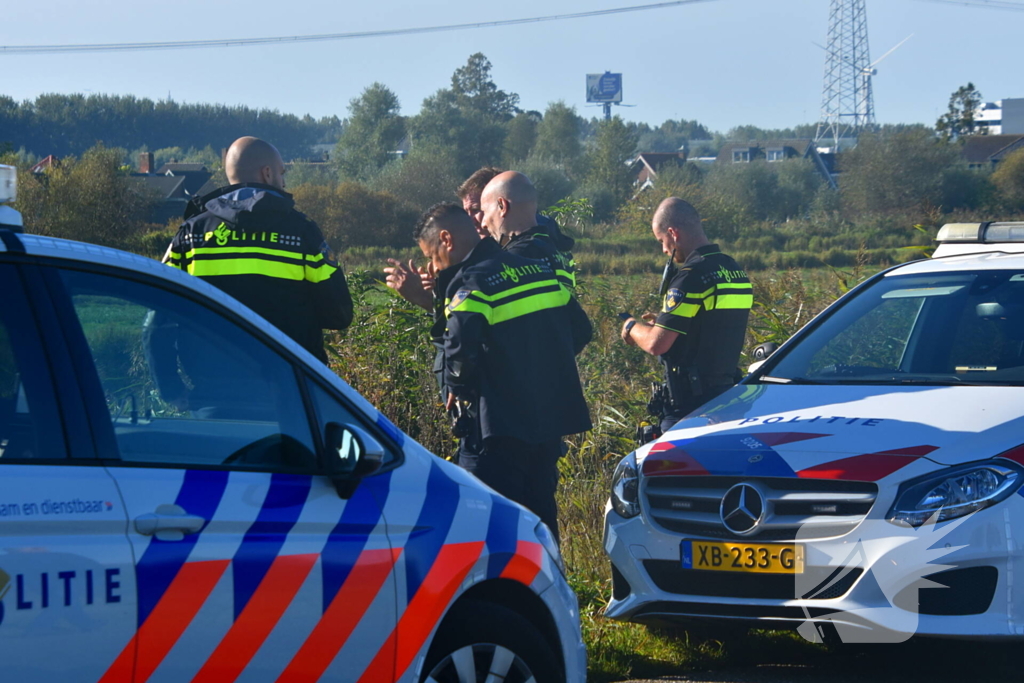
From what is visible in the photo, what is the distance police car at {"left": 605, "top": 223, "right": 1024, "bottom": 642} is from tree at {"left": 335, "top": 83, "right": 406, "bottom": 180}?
7032 centimetres

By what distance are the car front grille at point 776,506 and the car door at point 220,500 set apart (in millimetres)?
1765

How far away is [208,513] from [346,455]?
1.24 ft

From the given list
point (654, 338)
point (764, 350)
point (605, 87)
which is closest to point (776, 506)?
point (764, 350)

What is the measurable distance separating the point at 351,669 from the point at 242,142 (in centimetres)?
296

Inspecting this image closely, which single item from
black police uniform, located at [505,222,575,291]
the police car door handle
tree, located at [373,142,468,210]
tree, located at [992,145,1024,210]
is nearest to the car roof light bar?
black police uniform, located at [505,222,575,291]

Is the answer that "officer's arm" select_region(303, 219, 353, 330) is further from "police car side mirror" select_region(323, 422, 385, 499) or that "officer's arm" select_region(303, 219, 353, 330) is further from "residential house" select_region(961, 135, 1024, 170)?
"residential house" select_region(961, 135, 1024, 170)

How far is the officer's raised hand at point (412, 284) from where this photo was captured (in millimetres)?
5305

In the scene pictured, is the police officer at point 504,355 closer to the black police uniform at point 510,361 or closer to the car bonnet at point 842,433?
the black police uniform at point 510,361

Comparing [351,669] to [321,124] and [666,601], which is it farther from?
[321,124]

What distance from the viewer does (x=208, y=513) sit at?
2.37 m

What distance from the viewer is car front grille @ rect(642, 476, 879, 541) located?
3.79 m

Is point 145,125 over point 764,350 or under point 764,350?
over

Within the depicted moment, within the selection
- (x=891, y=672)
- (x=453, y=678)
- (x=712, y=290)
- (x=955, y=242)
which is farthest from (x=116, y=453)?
(x=955, y=242)

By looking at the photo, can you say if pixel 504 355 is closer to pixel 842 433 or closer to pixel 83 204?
pixel 842 433
